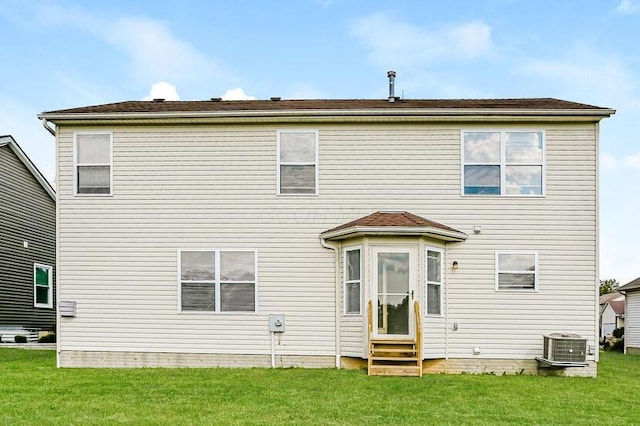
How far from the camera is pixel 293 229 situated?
475 inches

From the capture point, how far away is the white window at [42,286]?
69.4 ft

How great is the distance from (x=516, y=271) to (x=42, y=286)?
1684 centimetres

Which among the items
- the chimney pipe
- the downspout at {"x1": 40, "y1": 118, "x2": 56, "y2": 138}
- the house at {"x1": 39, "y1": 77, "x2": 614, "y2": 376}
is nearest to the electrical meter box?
the house at {"x1": 39, "y1": 77, "x2": 614, "y2": 376}

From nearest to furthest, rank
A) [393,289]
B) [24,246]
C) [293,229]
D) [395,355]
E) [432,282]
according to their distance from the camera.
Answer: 1. [395,355]
2. [393,289]
3. [432,282]
4. [293,229]
5. [24,246]

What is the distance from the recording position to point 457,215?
1198 cm

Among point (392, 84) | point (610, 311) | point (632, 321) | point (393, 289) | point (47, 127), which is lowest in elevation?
point (610, 311)

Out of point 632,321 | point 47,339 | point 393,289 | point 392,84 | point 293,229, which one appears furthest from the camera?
point 632,321

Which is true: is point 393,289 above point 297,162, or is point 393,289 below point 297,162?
below

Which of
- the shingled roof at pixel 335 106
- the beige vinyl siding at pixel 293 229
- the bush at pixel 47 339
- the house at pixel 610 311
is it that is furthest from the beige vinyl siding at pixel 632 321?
the bush at pixel 47 339

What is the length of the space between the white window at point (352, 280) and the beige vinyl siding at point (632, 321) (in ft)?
60.4

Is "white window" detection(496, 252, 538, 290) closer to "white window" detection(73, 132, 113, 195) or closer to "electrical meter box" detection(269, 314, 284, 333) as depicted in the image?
"electrical meter box" detection(269, 314, 284, 333)

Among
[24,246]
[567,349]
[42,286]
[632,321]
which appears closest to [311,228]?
[567,349]

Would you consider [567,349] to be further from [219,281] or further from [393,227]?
[219,281]

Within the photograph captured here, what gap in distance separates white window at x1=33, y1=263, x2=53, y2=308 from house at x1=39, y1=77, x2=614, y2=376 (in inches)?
399
